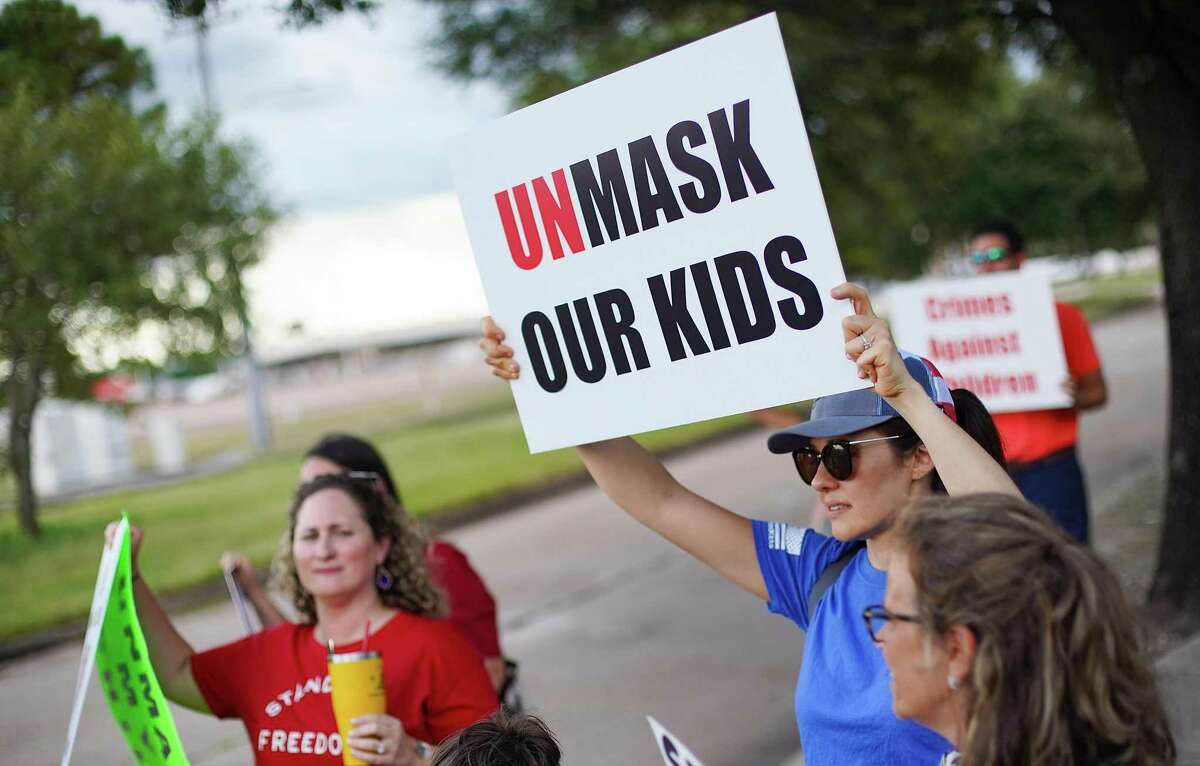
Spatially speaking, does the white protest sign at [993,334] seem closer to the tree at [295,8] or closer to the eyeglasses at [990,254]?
the eyeglasses at [990,254]

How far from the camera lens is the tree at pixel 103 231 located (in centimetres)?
906

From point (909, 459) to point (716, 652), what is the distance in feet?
17.6

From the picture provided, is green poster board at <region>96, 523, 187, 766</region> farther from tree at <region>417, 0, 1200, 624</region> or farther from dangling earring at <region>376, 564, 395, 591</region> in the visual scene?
tree at <region>417, 0, 1200, 624</region>

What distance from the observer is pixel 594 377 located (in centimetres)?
260

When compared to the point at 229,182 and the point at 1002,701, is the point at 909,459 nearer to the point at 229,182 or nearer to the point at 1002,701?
the point at 1002,701

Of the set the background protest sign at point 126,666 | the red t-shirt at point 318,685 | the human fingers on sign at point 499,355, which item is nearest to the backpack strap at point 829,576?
the human fingers on sign at point 499,355

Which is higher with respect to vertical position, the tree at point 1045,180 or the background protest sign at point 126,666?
the tree at point 1045,180

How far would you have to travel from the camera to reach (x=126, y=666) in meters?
2.71

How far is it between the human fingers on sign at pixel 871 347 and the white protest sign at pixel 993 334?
11.0 feet

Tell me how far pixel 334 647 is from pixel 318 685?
10 centimetres

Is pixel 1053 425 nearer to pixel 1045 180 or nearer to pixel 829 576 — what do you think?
pixel 829 576

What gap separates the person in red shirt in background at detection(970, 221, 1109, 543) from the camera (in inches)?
197

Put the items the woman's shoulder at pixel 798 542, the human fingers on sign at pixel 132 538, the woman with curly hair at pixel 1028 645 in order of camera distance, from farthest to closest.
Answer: the human fingers on sign at pixel 132 538 → the woman's shoulder at pixel 798 542 → the woman with curly hair at pixel 1028 645

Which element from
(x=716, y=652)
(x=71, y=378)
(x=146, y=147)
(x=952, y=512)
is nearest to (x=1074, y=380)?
(x=716, y=652)
